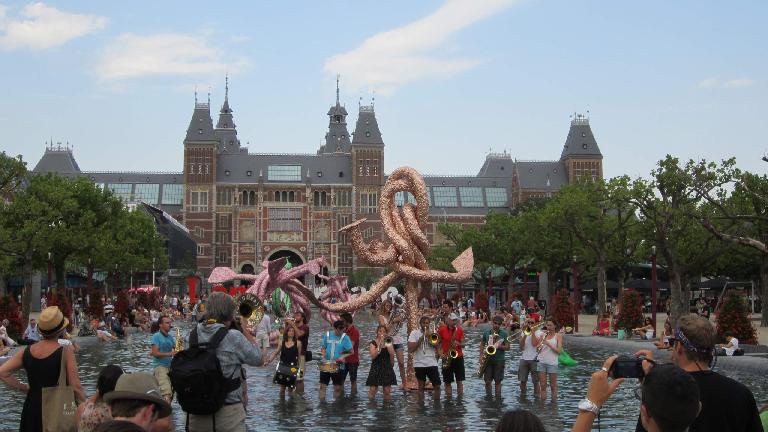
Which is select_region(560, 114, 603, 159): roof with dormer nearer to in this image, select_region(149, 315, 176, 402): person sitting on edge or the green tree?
the green tree

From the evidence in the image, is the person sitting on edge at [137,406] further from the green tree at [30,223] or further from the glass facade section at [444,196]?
the glass facade section at [444,196]

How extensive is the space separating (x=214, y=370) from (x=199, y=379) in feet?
0.36

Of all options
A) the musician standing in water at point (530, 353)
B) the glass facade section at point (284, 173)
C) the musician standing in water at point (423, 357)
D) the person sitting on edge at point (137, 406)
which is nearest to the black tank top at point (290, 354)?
the musician standing in water at point (423, 357)

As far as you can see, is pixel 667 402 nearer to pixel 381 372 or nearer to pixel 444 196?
pixel 381 372

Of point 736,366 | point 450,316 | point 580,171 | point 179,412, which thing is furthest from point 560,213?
point 580,171

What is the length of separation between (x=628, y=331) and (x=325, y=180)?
82819 mm

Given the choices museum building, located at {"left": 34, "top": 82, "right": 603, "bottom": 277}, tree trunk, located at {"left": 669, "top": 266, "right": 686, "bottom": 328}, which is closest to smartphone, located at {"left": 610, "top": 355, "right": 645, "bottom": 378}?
tree trunk, located at {"left": 669, "top": 266, "right": 686, "bottom": 328}

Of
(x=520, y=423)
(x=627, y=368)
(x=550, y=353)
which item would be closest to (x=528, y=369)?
(x=550, y=353)

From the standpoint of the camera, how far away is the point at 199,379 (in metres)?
6.41

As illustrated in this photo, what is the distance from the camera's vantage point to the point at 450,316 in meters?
15.4

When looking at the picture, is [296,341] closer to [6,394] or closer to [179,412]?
[179,412]

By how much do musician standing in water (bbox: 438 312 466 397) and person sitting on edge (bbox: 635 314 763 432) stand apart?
385 inches

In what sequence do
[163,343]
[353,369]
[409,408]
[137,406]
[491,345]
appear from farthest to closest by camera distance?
[353,369], [491,345], [409,408], [163,343], [137,406]

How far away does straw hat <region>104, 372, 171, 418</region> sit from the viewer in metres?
4.42
